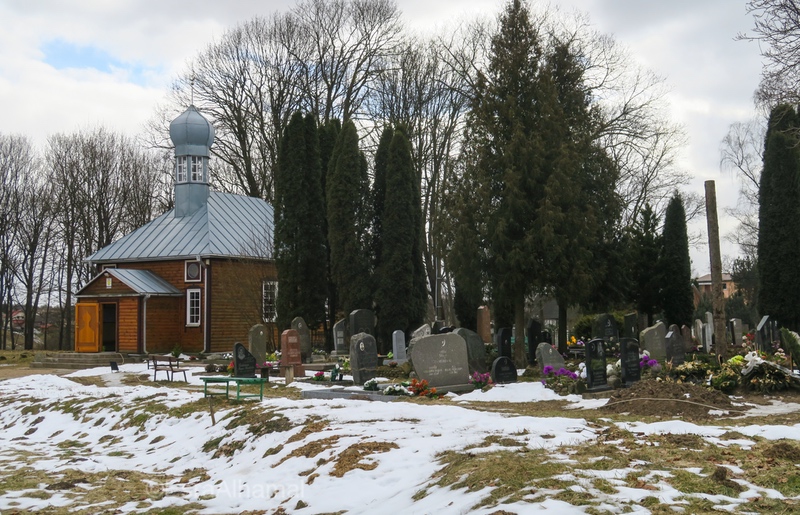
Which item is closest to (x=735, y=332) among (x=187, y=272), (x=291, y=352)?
(x=291, y=352)

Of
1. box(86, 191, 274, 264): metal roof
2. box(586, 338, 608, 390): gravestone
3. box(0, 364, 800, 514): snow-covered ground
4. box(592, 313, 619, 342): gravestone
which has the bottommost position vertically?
box(0, 364, 800, 514): snow-covered ground

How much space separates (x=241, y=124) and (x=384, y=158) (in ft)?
40.3

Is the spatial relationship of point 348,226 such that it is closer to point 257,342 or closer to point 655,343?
point 257,342

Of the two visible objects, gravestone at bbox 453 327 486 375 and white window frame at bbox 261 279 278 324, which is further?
white window frame at bbox 261 279 278 324

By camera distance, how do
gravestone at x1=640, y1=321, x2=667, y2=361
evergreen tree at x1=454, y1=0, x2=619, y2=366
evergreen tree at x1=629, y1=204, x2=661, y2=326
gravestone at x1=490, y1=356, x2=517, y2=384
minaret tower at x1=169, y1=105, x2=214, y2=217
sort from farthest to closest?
minaret tower at x1=169, y1=105, x2=214, y2=217, evergreen tree at x1=629, y1=204, x2=661, y2=326, evergreen tree at x1=454, y1=0, x2=619, y2=366, gravestone at x1=640, y1=321, x2=667, y2=361, gravestone at x1=490, y1=356, x2=517, y2=384

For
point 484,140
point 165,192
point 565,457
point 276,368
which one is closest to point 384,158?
point 484,140

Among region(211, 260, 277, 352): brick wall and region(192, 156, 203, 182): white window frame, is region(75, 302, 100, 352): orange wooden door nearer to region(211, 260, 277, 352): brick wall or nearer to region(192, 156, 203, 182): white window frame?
region(211, 260, 277, 352): brick wall

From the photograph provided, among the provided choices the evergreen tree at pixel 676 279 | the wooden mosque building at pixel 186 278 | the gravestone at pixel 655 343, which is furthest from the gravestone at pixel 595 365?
the wooden mosque building at pixel 186 278

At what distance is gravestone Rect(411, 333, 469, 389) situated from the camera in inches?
635

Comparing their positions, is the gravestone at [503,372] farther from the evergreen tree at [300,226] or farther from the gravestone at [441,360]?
the evergreen tree at [300,226]

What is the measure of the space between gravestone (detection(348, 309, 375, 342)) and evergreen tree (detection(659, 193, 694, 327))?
11855 mm

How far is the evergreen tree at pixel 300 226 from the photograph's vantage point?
95.8 feet

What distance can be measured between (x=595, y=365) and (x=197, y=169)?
2525 centimetres

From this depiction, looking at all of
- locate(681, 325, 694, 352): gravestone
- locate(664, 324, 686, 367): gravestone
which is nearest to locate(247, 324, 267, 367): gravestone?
locate(664, 324, 686, 367): gravestone
